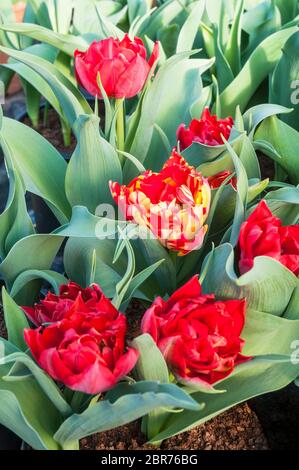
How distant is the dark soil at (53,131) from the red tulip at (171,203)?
756 mm

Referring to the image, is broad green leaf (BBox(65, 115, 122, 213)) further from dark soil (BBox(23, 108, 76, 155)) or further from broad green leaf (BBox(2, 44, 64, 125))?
dark soil (BBox(23, 108, 76, 155))

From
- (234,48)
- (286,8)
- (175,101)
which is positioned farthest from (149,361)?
(286,8)

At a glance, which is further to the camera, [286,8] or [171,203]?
[286,8]

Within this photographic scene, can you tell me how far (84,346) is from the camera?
0.64 meters

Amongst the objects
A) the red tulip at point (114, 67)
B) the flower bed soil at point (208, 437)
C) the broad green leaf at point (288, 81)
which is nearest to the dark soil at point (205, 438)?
the flower bed soil at point (208, 437)

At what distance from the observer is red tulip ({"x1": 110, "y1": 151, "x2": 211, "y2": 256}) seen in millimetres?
752

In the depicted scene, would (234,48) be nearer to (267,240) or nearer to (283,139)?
(283,139)

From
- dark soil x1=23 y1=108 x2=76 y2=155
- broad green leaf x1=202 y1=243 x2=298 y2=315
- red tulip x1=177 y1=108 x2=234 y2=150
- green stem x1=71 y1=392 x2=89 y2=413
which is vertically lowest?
green stem x1=71 y1=392 x2=89 y2=413

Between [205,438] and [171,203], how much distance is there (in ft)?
1.07

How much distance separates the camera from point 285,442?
97 centimetres

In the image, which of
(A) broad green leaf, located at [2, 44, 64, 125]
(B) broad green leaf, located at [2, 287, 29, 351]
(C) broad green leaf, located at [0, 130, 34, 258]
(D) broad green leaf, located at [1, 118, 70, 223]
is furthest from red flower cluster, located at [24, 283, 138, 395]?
(A) broad green leaf, located at [2, 44, 64, 125]

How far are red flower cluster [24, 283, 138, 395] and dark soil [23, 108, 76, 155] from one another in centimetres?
87

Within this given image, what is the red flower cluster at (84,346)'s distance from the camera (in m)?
0.64

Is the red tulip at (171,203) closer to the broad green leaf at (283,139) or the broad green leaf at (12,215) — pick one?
the broad green leaf at (12,215)
